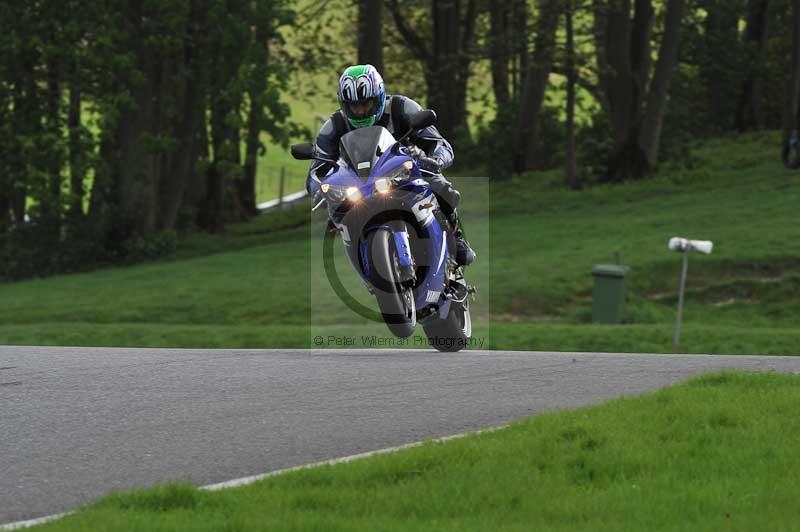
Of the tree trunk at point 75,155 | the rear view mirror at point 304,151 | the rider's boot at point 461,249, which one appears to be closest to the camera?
the rear view mirror at point 304,151

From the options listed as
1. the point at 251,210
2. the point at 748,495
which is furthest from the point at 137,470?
the point at 251,210

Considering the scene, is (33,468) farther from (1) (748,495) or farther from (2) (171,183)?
(2) (171,183)

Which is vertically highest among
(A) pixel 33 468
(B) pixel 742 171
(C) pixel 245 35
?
(C) pixel 245 35

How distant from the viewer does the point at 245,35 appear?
35281mm

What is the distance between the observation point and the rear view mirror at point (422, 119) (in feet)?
35.6

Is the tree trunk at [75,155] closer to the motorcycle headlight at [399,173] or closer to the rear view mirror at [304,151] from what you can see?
the rear view mirror at [304,151]

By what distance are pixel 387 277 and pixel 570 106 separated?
92.9 ft

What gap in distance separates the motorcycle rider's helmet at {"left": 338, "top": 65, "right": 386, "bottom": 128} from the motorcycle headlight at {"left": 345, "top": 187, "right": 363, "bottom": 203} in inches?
23.6

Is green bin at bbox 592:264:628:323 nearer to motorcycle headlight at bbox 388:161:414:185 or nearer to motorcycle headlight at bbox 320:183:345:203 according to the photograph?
motorcycle headlight at bbox 388:161:414:185

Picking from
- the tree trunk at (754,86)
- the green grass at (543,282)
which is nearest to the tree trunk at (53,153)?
the green grass at (543,282)

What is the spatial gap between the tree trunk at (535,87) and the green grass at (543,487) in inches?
1171

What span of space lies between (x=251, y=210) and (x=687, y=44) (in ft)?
51.1

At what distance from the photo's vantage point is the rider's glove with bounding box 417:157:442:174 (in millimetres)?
11227

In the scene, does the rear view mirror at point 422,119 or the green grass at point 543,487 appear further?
the rear view mirror at point 422,119
